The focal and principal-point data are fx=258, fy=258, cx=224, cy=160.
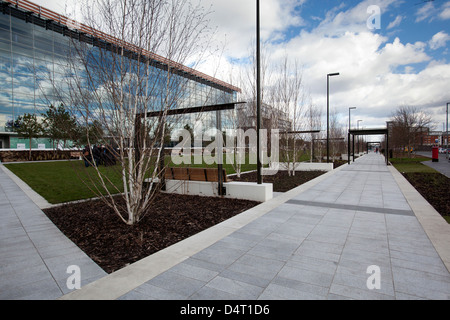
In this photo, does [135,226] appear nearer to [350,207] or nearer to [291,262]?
[291,262]

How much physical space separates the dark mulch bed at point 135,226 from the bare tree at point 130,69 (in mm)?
540

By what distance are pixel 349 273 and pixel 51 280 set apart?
3719mm

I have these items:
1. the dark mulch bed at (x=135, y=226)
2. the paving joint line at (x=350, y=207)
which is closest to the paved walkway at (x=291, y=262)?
the paving joint line at (x=350, y=207)

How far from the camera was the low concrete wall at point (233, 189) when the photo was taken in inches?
314

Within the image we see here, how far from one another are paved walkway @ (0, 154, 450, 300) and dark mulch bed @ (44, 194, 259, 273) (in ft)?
1.28

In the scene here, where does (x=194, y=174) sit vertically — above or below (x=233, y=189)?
above

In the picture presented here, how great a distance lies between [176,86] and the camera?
549 centimetres

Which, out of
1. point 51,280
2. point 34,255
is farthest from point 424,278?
point 34,255

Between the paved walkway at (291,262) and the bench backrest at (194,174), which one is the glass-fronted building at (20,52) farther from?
the paved walkway at (291,262)

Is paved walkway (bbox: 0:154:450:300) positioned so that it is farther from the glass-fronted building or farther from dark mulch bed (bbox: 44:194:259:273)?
the glass-fronted building

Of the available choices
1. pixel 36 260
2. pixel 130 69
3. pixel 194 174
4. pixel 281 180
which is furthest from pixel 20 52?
pixel 36 260

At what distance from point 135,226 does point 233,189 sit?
12.1ft

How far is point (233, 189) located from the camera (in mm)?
8320

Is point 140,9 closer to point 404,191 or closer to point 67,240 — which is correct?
point 67,240
